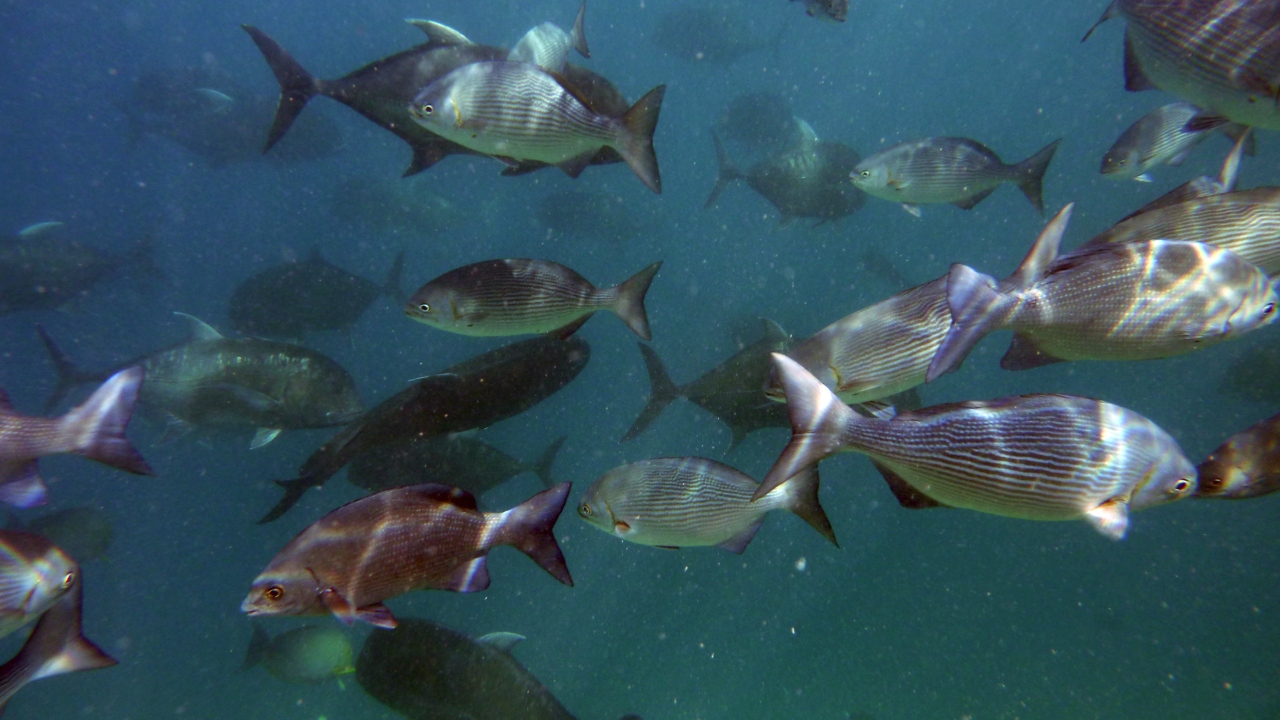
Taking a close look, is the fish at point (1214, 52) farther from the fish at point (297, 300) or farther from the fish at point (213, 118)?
the fish at point (213, 118)

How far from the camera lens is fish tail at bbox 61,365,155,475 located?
8.87ft

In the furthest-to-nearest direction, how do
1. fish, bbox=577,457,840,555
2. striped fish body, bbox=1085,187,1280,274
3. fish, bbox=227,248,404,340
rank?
fish, bbox=227,248,404,340, fish, bbox=577,457,840,555, striped fish body, bbox=1085,187,1280,274

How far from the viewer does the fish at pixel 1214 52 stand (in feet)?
Result: 8.97

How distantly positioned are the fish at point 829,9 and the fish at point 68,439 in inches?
256

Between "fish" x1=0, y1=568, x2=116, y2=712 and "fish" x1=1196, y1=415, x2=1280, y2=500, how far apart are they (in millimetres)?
4573

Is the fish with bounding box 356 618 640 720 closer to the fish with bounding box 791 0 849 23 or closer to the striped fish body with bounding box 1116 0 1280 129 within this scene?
the striped fish body with bounding box 1116 0 1280 129

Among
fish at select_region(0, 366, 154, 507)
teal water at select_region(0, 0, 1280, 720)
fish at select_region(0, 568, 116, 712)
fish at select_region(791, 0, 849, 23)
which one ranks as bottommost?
teal water at select_region(0, 0, 1280, 720)

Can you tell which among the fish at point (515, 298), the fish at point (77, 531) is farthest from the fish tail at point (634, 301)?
the fish at point (77, 531)

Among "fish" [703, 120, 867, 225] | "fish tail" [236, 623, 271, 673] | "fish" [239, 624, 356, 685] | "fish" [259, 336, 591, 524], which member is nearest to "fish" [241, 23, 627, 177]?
"fish" [259, 336, 591, 524]

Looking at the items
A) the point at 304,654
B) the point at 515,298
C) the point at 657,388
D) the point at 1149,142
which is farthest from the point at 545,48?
the point at 304,654

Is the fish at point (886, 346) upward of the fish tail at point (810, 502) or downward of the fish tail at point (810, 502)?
upward

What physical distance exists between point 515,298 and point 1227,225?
3.73m

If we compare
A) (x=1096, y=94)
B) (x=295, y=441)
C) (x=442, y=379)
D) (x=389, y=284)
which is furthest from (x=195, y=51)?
(x=1096, y=94)

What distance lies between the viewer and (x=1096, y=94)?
195 ft
